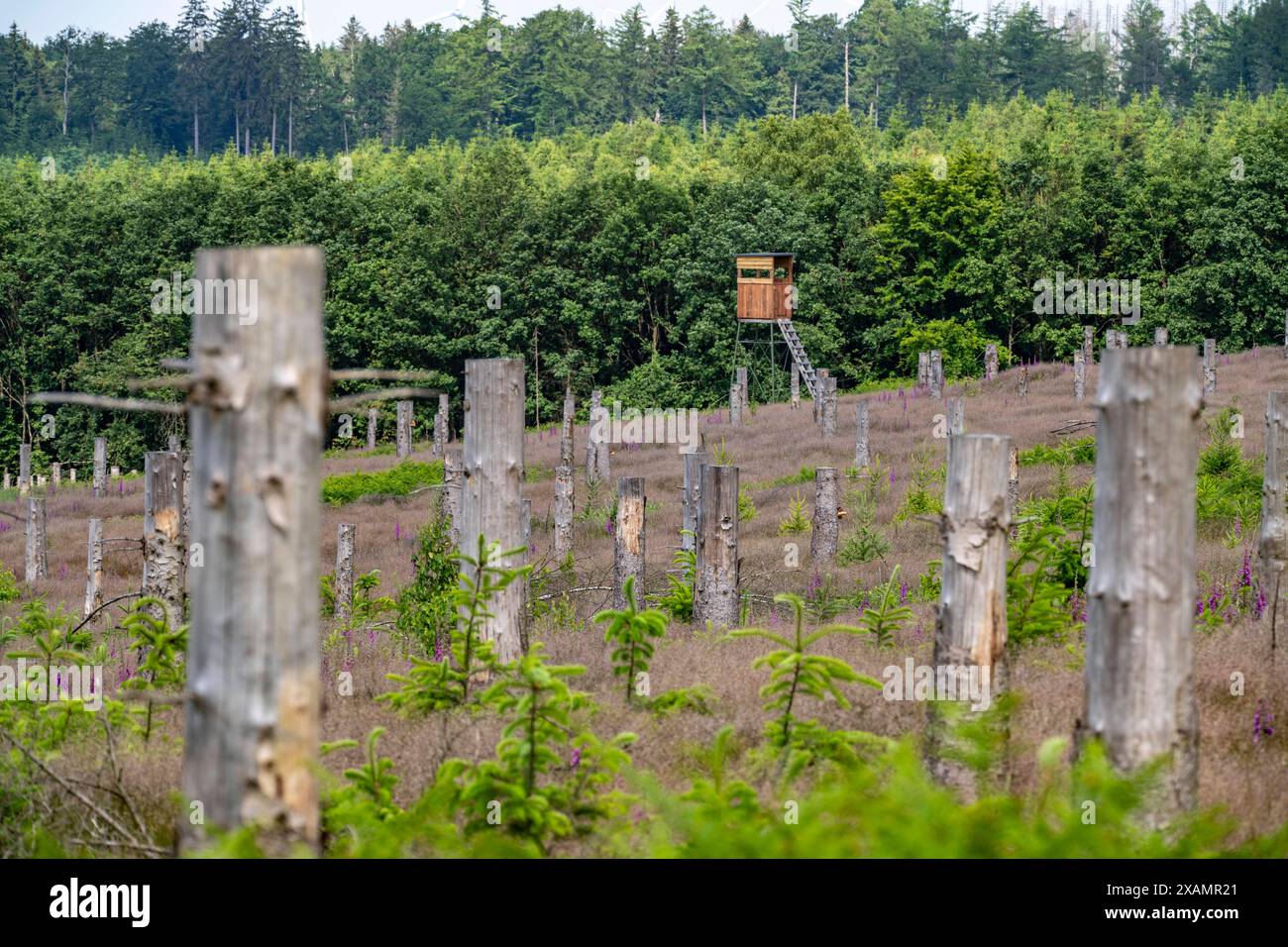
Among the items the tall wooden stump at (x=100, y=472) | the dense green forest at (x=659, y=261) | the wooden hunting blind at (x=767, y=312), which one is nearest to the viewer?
the tall wooden stump at (x=100, y=472)

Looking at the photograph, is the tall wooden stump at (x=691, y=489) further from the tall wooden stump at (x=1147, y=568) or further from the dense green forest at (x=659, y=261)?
the dense green forest at (x=659, y=261)

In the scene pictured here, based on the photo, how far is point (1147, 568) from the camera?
6.57 m

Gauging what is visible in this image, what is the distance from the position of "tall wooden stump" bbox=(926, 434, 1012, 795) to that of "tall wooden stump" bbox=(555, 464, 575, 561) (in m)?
17.5

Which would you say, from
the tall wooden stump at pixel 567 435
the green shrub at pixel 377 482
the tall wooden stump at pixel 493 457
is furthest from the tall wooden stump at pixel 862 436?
the tall wooden stump at pixel 493 457

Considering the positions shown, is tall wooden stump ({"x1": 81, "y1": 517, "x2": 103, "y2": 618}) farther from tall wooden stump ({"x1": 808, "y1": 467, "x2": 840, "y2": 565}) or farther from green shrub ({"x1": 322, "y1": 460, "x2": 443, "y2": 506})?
green shrub ({"x1": 322, "y1": 460, "x2": 443, "y2": 506})

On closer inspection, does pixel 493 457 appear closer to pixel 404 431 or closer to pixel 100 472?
pixel 100 472

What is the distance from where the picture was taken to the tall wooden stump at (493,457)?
1042 centimetres

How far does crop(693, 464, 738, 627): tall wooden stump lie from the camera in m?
15.0

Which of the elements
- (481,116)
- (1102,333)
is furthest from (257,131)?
(1102,333)

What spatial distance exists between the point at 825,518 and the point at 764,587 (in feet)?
11.9

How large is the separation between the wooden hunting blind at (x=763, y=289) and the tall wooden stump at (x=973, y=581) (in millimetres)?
50707

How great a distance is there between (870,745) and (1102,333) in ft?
184

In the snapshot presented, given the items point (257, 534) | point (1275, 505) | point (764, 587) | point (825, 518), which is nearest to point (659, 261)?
point (825, 518)
